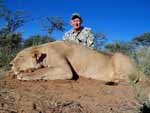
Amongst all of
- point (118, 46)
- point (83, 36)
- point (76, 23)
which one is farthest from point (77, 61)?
point (118, 46)

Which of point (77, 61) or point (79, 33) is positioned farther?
point (79, 33)

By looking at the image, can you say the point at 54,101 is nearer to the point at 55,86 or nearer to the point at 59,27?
the point at 55,86

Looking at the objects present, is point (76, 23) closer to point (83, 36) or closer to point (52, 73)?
point (83, 36)

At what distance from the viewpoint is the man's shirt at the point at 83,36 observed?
783 cm

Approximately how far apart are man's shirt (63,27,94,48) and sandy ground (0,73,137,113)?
195 cm

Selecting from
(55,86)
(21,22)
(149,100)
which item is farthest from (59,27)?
(149,100)

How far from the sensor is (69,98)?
4340mm

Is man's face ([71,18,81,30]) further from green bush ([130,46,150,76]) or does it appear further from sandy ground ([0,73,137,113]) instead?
sandy ground ([0,73,137,113])

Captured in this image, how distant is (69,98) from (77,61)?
87.7 inches

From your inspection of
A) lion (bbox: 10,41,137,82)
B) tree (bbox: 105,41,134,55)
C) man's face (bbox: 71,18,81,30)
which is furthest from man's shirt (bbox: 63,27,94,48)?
tree (bbox: 105,41,134,55)

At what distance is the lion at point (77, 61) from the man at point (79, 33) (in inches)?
47.8

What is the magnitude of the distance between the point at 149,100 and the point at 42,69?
2.34m

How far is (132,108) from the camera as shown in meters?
4.20

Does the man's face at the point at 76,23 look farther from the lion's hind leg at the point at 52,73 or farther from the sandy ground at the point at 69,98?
the sandy ground at the point at 69,98
